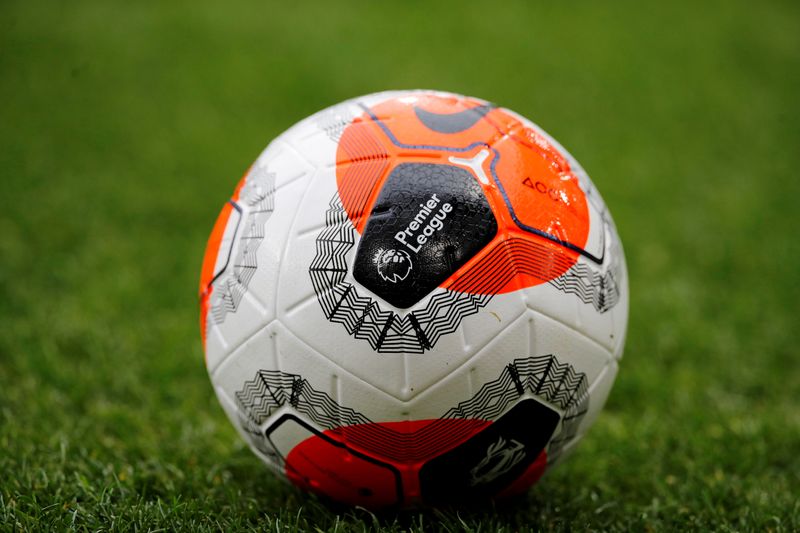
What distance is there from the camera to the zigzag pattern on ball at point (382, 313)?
2000 mm

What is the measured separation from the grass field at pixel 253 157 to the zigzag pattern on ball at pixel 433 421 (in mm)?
294

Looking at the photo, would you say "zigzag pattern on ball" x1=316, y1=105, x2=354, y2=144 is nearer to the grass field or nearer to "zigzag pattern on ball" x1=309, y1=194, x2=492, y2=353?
"zigzag pattern on ball" x1=309, y1=194, x2=492, y2=353

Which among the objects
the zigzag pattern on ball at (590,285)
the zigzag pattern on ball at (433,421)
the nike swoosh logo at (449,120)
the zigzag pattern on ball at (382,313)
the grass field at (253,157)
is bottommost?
the grass field at (253,157)

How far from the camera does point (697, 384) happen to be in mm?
3668

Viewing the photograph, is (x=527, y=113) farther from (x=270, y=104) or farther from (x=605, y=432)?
(x=605, y=432)

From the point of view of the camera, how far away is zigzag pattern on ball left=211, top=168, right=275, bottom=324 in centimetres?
219

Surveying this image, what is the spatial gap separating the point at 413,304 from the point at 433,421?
34cm

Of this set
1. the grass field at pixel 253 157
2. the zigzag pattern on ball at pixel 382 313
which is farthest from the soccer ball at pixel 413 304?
the grass field at pixel 253 157

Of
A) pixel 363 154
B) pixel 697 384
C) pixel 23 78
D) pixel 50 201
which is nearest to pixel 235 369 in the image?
pixel 363 154

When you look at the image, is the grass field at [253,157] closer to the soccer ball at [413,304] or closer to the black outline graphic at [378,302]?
the soccer ball at [413,304]

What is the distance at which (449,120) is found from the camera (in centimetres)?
228

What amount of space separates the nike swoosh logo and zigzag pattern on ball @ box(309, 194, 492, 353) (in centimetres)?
43

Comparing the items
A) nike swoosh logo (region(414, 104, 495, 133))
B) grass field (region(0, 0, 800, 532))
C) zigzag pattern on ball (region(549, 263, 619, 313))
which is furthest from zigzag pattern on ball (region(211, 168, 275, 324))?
zigzag pattern on ball (region(549, 263, 619, 313))

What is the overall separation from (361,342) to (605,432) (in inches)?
63.0
